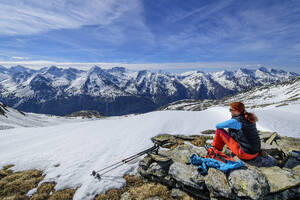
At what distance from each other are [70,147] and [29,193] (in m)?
5.51

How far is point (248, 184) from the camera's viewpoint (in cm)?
551

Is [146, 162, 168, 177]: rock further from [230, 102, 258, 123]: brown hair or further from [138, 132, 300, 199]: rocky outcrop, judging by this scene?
[230, 102, 258, 123]: brown hair

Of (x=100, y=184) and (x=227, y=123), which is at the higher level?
(x=227, y=123)

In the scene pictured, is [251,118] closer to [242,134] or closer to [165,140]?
[242,134]

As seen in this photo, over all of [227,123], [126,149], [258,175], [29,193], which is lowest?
[29,193]

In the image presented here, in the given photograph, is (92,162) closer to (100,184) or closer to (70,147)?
(100,184)

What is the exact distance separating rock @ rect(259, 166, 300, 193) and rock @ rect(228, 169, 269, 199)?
32 cm

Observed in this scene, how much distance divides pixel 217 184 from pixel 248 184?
111 cm

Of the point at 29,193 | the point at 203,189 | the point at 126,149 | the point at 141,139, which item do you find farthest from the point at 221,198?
the point at 29,193

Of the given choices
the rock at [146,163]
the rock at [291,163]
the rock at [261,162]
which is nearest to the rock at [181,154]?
the rock at [146,163]

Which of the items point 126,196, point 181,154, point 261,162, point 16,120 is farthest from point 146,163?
point 16,120

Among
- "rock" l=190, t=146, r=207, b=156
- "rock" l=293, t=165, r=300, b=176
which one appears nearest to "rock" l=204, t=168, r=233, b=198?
"rock" l=190, t=146, r=207, b=156

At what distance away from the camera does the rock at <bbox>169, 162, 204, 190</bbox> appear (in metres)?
6.58

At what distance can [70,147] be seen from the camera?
43.9ft
